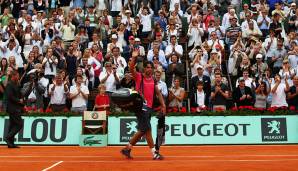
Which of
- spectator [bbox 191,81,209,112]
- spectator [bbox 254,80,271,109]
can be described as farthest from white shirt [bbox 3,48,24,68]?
spectator [bbox 254,80,271,109]

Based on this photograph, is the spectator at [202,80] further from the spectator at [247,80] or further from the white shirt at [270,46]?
the white shirt at [270,46]

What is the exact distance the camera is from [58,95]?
1909cm

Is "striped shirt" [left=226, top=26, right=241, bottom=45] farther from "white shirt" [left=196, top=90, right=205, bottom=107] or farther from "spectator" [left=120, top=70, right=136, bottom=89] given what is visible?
"spectator" [left=120, top=70, right=136, bottom=89]

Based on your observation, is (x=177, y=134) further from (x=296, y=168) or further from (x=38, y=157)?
(x=296, y=168)

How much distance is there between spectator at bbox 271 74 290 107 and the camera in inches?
730

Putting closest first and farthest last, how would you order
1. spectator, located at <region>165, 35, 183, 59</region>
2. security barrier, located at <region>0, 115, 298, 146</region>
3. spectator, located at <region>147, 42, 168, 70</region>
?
security barrier, located at <region>0, 115, 298, 146</region> → spectator, located at <region>147, 42, 168, 70</region> → spectator, located at <region>165, 35, 183, 59</region>

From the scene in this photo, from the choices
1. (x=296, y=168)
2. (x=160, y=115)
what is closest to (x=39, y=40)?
(x=160, y=115)

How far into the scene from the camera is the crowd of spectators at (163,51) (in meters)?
18.9

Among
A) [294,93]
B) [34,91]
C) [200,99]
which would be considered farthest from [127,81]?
[294,93]

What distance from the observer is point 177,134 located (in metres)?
18.2

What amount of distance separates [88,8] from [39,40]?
313cm

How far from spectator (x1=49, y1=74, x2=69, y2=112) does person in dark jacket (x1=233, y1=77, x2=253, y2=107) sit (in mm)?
6344

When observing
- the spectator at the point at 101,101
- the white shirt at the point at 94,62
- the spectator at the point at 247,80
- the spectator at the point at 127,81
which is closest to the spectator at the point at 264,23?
the spectator at the point at 247,80

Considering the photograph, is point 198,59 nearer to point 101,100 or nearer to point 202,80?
point 202,80
